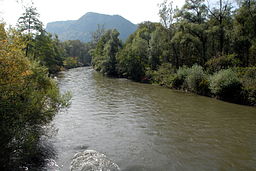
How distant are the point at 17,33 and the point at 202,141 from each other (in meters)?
10.6

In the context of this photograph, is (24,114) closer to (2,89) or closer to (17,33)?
(2,89)

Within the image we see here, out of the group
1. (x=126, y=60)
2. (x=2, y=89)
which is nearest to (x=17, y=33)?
(x=2, y=89)

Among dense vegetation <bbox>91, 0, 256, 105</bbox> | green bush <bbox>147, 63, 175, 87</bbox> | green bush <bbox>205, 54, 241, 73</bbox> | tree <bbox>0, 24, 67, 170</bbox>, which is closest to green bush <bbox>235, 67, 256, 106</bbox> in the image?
dense vegetation <bbox>91, 0, 256, 105</bbox>

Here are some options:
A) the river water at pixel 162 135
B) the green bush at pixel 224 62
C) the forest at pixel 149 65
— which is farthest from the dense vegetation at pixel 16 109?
the green bush at pixel 224 62

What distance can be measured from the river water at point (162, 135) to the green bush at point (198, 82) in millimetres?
5744

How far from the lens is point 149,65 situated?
4303 cm

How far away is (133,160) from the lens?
29.9 ft

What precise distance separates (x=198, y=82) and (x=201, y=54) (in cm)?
1344

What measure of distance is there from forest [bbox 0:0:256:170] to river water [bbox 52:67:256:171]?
2200mm

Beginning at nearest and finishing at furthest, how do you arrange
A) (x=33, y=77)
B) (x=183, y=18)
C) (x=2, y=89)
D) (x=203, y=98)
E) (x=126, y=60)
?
1. (x=2, y=89)
2. (x=33, y=77)
3. (x=203, y=98)
4. (x=183, y=18)
5. (x=126, y=60)

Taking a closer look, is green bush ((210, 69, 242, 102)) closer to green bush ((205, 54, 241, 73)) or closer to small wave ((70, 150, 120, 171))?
green bush ((205, 54, 241, 73))

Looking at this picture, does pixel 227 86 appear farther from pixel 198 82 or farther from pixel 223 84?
pixel 198 82

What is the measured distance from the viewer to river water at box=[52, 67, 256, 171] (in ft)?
29.8

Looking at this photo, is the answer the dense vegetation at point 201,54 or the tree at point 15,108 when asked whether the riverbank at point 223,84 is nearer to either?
the dense vegetation at point 201,54
